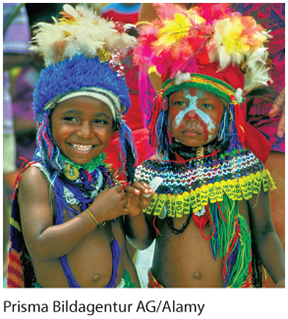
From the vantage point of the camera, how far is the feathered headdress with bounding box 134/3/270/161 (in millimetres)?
2195

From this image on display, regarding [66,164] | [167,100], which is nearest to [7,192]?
[66,164]

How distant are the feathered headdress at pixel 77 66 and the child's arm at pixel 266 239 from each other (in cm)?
98

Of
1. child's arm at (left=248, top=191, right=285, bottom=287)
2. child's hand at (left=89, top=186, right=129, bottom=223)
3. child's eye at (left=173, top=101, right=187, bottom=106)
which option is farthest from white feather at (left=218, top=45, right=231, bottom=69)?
child's hand at (left=89, top=186, right=129, bottom=223)

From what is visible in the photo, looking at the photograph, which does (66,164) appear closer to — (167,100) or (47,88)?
(47,88)

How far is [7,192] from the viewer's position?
141 inches

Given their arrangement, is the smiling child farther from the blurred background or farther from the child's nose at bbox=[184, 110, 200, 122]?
the blurred background

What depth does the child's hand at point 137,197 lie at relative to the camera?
6.83 ft

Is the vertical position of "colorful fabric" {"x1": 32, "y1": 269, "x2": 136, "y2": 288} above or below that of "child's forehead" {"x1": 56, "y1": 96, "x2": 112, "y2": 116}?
below

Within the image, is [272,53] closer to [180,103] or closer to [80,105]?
[180,103]

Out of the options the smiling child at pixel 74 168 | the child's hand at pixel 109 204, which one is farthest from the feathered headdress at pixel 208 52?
the child's hand at pixel 109 204

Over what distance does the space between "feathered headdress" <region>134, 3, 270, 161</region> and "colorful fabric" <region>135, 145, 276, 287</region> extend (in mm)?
153

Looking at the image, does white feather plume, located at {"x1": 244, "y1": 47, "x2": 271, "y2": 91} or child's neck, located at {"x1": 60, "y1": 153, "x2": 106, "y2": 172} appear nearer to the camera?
child's neck, located at {"x1": 60, "y1": 153, "x2": 106, "y2": 172}

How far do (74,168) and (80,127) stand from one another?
24 centimetres

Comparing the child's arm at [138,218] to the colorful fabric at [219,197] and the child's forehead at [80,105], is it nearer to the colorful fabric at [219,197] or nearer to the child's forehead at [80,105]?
the colorful fabric at [219,197]
